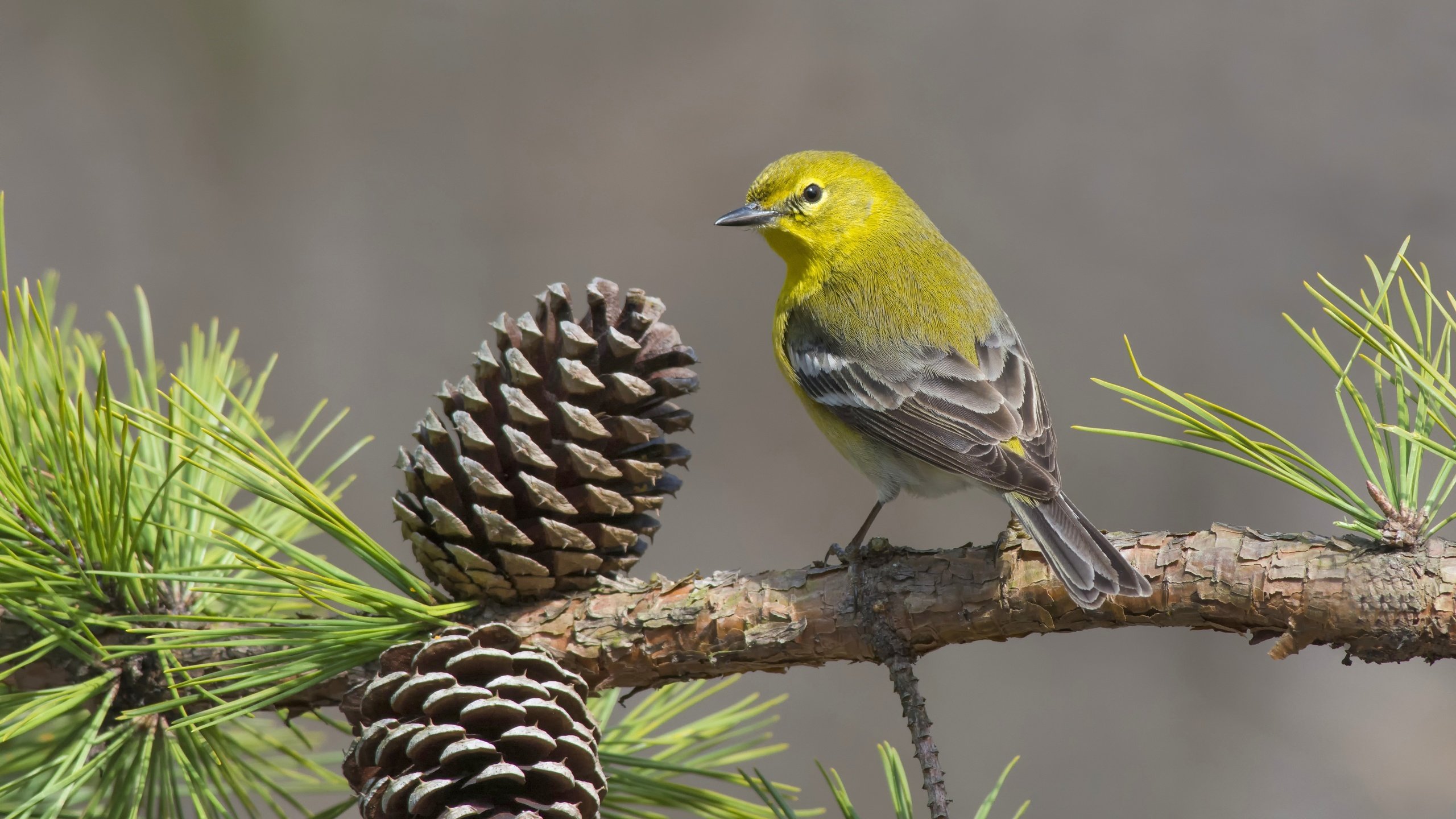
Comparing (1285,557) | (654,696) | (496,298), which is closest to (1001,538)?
(1285,557)

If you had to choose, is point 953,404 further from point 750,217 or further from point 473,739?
point 473,739

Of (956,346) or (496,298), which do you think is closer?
(956,346)

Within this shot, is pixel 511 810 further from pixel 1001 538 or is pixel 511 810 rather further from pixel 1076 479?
pixel 1076 479

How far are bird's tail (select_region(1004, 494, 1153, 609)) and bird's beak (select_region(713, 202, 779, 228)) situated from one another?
1.29 metres

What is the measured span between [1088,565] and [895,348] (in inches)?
40.6

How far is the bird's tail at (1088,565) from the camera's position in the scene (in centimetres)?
109

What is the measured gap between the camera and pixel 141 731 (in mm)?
1241

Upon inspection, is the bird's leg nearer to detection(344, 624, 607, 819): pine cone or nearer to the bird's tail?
the bird's tail

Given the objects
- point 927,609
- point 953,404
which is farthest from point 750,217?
point 927,609

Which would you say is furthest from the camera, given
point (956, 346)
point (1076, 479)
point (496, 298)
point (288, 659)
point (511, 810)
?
point (496, 298)

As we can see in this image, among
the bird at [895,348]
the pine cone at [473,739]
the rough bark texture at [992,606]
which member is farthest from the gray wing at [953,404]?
the pine cone at [473,739]

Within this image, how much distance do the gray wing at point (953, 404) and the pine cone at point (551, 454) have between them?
702mm

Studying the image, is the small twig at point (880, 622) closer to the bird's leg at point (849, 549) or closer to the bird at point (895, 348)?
the bird's leg at point (849, 549)

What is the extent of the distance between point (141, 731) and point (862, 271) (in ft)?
5.43
